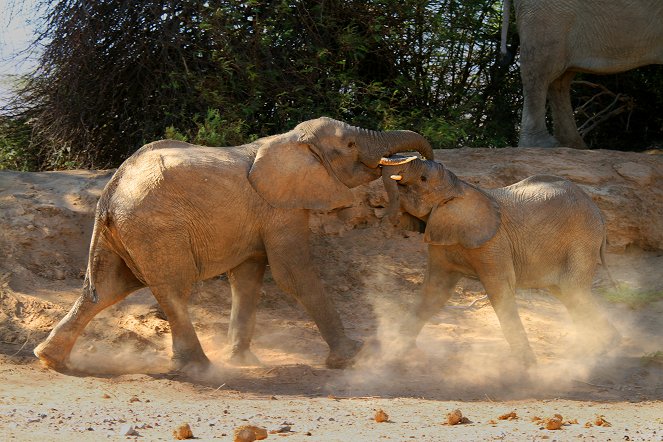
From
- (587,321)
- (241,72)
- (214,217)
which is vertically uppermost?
(241,72)

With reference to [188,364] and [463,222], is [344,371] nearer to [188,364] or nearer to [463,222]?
[188,364]

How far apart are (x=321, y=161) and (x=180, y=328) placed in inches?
55.4

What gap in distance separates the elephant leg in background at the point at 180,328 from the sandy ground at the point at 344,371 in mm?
111

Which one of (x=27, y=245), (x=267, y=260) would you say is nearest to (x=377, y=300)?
(x=267, y=260)

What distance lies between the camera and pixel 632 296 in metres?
8.92

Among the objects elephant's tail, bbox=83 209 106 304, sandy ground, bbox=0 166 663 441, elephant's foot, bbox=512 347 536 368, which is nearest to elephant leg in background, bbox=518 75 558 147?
sandy ground, bbox=0 166 663 441

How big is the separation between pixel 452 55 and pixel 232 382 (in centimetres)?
589

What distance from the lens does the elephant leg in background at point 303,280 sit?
721 centimetres

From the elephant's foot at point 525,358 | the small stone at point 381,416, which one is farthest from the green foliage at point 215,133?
the small stone at point 381,416

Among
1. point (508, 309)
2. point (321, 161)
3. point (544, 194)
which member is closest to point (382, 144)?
point (321, 161)

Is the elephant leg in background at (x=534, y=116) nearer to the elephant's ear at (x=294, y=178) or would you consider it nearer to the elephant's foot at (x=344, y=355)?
the elephant's ear at (x=294, y=178)

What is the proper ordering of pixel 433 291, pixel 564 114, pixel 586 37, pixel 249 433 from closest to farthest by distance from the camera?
pixel 249 433 → pixel 433 291 → pixel 586 37 → pixel 564 114

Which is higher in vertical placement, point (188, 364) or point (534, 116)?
point (534, 116)

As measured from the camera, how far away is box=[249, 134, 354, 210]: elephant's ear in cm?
724
